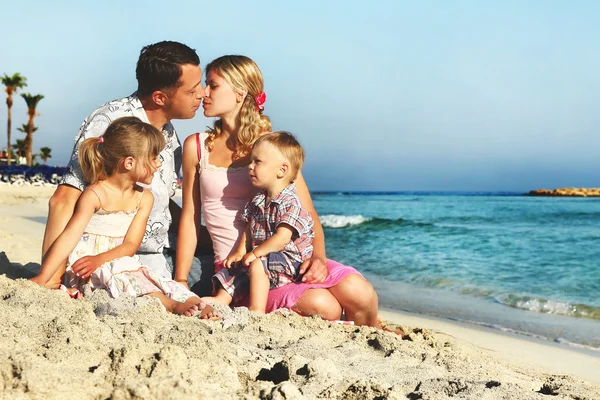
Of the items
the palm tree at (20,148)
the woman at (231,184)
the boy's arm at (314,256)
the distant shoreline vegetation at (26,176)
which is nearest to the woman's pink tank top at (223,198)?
the woman at (231,184)

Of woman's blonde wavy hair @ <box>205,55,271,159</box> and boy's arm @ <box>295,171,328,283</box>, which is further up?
woman's blonde wavy hair @ <box>205,55,271,159</box>

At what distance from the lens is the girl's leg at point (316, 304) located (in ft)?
11.2

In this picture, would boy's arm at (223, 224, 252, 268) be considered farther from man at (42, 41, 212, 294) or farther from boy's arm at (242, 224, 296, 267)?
man at (42, 41, 212, 294)

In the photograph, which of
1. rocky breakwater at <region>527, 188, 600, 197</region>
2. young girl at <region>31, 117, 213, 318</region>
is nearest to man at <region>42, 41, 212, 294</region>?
young girl at <region>31, 117, 213, 318</region>

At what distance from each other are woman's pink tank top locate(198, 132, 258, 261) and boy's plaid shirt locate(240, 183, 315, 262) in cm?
16

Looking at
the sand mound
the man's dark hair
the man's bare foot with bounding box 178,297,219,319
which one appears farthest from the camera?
the man's dark hair

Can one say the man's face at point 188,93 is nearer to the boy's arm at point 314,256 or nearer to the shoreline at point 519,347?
the boy's arm at point 314,256

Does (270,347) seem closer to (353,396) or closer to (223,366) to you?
(223,366)

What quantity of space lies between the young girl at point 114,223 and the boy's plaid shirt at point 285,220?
1.87 feet

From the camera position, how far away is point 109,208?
11.3 feet

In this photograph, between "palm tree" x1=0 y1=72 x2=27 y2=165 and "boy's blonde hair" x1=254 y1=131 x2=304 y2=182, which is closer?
"boy's blonde hair" x1=254 y1=131 x2=304 y2=182

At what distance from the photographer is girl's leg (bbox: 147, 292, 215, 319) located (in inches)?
118

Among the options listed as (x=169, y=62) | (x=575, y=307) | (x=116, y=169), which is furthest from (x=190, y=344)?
(x=575, y=307)

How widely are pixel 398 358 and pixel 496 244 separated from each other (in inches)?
394
